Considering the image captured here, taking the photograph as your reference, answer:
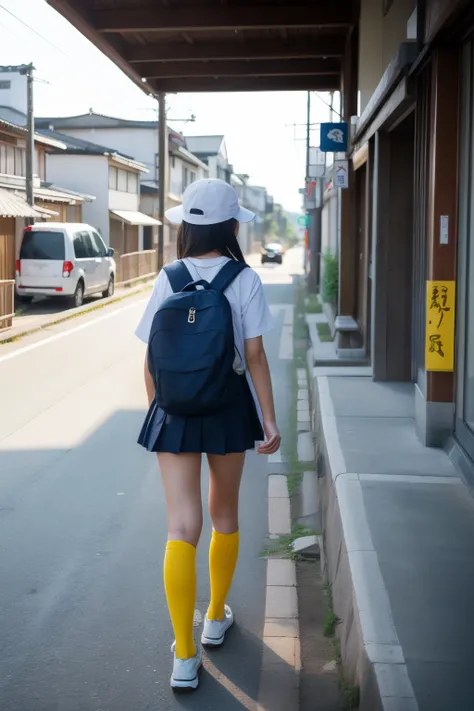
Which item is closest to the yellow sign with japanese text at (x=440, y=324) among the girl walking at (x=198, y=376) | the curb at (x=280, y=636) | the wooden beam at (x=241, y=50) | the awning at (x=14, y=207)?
the curb at (x=280, y=636)

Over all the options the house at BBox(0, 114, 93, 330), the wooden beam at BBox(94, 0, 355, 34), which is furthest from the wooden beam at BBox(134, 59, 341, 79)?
the house at BBox(0, 114, 93, 330)

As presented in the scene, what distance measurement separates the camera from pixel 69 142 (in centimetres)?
4072

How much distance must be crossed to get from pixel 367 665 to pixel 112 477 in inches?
169

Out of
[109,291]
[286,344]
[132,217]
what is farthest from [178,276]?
[132,217]

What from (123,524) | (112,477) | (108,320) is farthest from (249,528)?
(108,320)

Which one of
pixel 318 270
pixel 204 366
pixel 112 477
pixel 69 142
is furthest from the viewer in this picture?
pixel 69 142

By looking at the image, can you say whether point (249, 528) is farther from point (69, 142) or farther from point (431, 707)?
point (69, 142)

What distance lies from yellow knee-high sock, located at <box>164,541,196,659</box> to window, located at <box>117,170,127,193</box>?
38304 mm

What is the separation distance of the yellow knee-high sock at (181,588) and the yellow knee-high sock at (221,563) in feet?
1.10

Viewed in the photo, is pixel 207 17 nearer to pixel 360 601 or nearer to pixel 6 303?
pixel 6 303

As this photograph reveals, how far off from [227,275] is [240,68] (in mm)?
13186

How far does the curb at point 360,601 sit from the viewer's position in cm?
294

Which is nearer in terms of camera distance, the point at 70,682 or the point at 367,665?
the point at 367,665

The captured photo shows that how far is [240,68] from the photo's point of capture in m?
16.0
